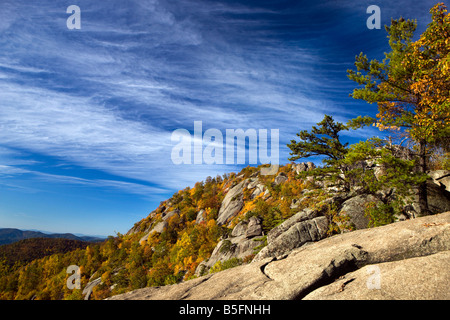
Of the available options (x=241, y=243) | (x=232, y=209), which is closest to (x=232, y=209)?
(x=232, y=209)

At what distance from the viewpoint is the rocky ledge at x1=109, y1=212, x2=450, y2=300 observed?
18.3ft

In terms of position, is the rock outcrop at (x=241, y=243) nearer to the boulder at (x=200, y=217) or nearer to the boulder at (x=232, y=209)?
the boulder at (x=232, y=209)

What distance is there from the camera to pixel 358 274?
6.61 meters

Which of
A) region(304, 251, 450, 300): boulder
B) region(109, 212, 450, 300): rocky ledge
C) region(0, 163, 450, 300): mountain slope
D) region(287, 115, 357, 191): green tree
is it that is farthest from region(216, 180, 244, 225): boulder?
region(304, 251, 450, 300): boulder

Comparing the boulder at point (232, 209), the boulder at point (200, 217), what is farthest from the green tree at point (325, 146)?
the boulder at point (200, 217)

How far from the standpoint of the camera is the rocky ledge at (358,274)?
5.59 metres

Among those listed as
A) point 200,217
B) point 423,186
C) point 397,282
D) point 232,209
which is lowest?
point 200,217

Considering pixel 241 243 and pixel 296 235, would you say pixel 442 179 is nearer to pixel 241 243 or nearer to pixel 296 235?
pixel 296 235

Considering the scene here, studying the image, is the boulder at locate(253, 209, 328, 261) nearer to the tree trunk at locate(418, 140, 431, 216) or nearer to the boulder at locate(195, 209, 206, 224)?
the tree trunk at locate(418, 140, 431, 216)

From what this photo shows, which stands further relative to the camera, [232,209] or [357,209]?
[232,209]

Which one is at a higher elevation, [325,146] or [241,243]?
[325,146]
